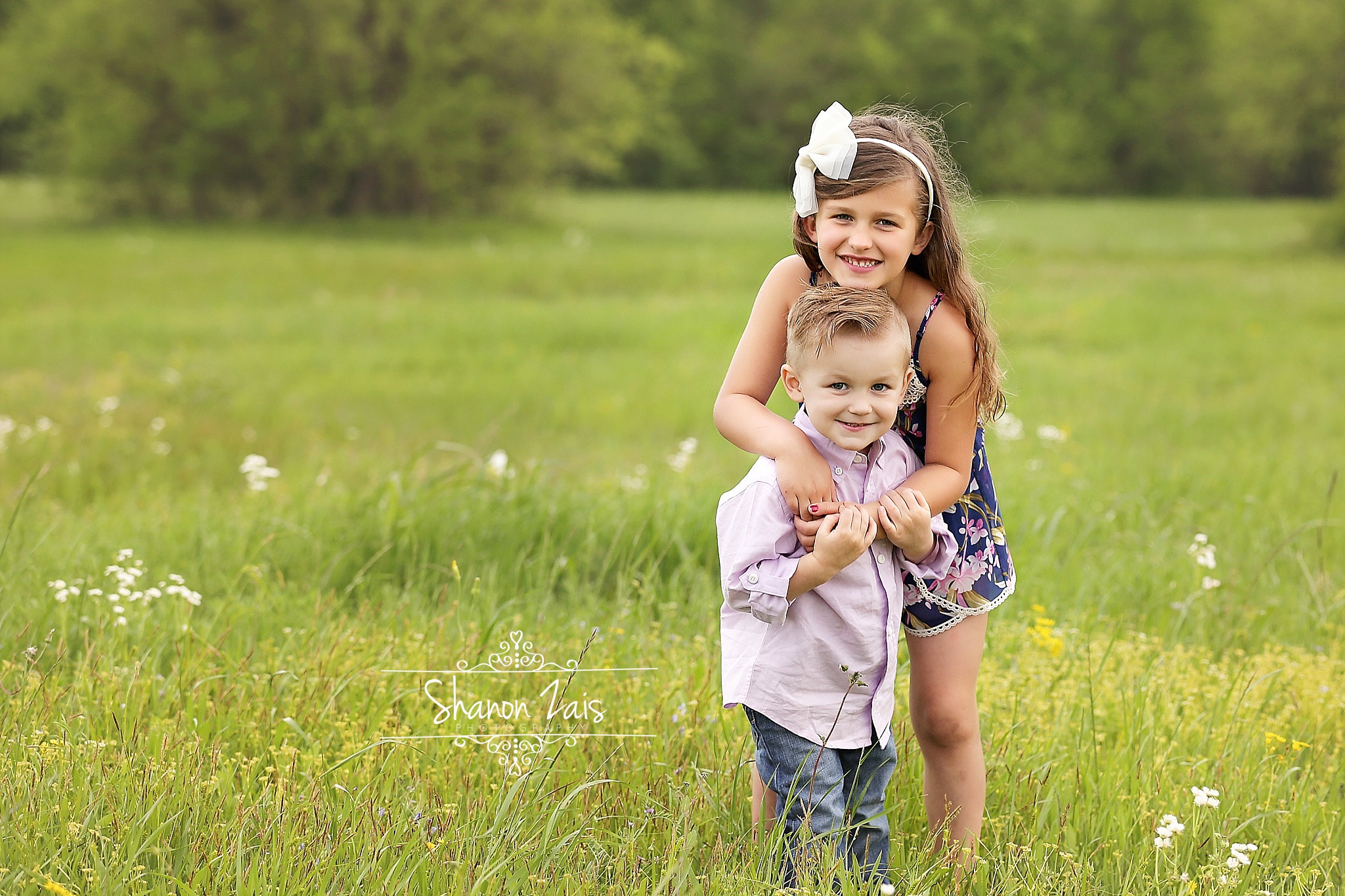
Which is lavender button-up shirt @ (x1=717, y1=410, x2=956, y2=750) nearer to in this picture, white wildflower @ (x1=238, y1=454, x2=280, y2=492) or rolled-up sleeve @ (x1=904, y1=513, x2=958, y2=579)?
rolled-up sleeve @ (x1=904, y1=513, x2=958, y2=579)

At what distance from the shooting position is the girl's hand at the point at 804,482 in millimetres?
2098

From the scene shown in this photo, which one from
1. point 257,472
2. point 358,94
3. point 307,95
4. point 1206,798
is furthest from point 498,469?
point 307,95

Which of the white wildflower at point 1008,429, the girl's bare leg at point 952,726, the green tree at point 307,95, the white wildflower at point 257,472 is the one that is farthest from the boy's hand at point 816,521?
the green tree at point 307,95

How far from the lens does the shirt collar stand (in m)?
2.21

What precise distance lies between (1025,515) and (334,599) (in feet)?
8.84

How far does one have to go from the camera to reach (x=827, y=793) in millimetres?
2152

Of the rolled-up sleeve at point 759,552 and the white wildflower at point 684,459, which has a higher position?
the rolled-up sleeve at point 759,552

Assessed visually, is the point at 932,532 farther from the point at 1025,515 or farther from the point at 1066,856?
the point at 1025,515

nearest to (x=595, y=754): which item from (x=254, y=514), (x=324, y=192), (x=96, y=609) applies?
(x=96, y=609)

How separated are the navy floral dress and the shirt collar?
0.37ft

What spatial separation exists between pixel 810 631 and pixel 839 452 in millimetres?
340

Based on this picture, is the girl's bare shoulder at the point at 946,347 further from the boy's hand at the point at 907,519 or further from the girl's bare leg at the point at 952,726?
the girl's bare leg at the point at 952,726

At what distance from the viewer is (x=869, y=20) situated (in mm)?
53875

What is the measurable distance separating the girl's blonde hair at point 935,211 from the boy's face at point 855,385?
21 centimetres
